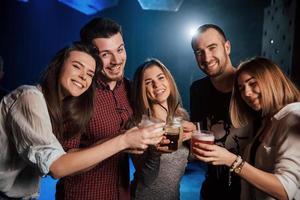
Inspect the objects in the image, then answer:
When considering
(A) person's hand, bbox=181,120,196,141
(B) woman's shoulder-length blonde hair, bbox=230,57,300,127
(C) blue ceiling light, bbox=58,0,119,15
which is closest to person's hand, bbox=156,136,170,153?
(A) person's hand, bbox=181,120,196,141

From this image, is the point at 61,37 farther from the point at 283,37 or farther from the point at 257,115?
the point at 257,115

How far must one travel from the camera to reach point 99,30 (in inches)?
104

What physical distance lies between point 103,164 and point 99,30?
1135 mm

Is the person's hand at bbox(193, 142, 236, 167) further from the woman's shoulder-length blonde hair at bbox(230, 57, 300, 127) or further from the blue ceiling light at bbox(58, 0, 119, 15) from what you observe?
the blue ceiling light at bbox(58, 0, 119, 15)

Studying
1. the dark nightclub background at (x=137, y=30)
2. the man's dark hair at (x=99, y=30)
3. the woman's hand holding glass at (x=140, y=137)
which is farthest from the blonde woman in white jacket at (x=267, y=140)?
the dark nightclub background at (x=137, y=30)

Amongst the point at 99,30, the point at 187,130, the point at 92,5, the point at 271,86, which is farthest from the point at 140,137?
the point at 92,5

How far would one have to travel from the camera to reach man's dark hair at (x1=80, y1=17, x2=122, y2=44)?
8.64 feet

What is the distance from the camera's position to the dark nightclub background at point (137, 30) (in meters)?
10.4

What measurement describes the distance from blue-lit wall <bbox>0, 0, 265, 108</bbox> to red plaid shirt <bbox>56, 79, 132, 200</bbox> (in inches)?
347

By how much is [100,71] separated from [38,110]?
3.24ft

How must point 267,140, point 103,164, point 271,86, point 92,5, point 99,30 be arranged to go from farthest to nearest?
1. point 92,5
2. point 99,30
3. point 103,164
4. point 271,86
5. point 267,140

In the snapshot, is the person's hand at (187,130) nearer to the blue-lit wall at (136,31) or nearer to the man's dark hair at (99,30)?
the man's dark hair at (99,30)

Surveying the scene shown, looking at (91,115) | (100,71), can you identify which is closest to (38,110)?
(91,115)

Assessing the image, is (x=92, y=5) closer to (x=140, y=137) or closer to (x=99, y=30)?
(x=99, y=30)
